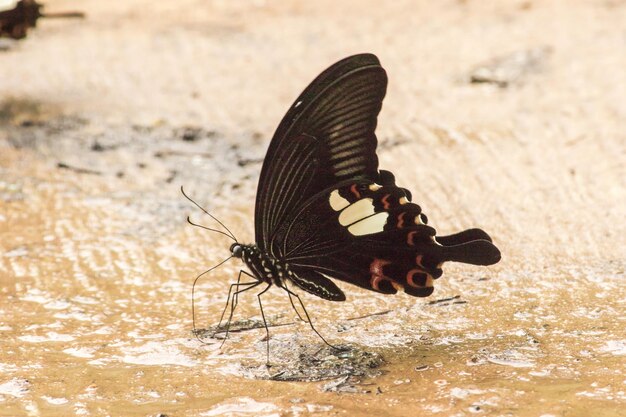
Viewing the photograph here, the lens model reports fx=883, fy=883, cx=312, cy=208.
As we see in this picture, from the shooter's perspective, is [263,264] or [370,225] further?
[263,264]

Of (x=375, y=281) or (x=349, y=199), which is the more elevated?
(x=349, y=199)

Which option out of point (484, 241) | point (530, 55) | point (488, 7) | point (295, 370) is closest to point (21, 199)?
point (295, 370)

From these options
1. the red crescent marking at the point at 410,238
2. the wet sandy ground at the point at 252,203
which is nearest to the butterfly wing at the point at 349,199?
the red crescent marking at the point at 410,238

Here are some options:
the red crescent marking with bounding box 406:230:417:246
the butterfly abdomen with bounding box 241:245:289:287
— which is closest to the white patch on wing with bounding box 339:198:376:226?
the red crescent marking with bounding box 406:230:417:246

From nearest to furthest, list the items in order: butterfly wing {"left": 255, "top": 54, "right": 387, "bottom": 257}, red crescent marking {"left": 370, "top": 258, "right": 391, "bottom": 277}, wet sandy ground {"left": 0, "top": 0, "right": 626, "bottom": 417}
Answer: wet sandy ground {"left": 0, "top": 0, "right": 626, "bottom": 417}, butterfly wing {"left": 255, "top": 54, "right": 387, "bottom": 257}, red crescent marking {"left": 370, "top": 258, "right": 391, "bottom": 277}

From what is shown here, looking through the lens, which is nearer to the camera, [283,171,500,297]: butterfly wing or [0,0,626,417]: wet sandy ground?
[0,0,626,417]: wet sandy ground

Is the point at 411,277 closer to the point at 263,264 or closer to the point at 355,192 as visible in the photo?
the point at 355,192

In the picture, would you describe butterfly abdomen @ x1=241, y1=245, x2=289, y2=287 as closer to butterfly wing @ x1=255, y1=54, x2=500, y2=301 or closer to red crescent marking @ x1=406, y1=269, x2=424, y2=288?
butterfly wing @ x1=255, y1=54, x2=500, y2=301

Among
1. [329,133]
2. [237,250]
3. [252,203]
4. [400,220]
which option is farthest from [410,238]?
[252,203]
